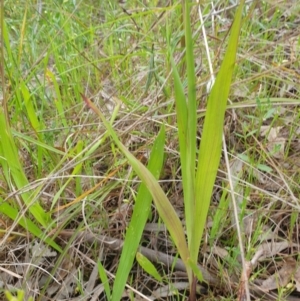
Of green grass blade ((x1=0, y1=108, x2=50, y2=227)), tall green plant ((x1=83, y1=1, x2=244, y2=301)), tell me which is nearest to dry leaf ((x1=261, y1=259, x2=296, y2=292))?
tall green plant ((x1=83, y1=1, x2=244, y2=301))

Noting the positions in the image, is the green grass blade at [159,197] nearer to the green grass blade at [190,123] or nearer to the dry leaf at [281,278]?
the green grass blade at [190,123]

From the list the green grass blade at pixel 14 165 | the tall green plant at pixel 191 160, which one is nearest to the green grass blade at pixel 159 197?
the tall green plant at pixel 191 160

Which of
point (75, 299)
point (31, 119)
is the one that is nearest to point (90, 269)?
point (75, 299)

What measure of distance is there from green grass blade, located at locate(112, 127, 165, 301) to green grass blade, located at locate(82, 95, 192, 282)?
111 millimetres

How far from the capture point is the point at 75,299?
95cm

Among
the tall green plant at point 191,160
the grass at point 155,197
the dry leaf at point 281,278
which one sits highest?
the tall green plant at point 191,160

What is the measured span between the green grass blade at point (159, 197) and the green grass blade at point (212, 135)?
27 mm

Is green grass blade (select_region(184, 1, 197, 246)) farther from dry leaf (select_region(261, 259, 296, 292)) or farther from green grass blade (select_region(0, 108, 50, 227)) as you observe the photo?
green grass blade (select_region(0, 108, 50, 227))

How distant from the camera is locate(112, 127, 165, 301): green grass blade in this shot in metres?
0.88

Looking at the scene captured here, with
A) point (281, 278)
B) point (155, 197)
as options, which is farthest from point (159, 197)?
point (281, 278)

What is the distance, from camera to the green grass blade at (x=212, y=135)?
0.71 metres

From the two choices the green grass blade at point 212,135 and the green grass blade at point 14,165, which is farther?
the green grass blade at point 14,165

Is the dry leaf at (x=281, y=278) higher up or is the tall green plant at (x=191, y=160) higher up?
the tall green plant at (x=191, y=160)

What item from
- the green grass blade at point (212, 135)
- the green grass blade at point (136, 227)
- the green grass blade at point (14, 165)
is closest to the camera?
the green grass blade at point (212, 135)
